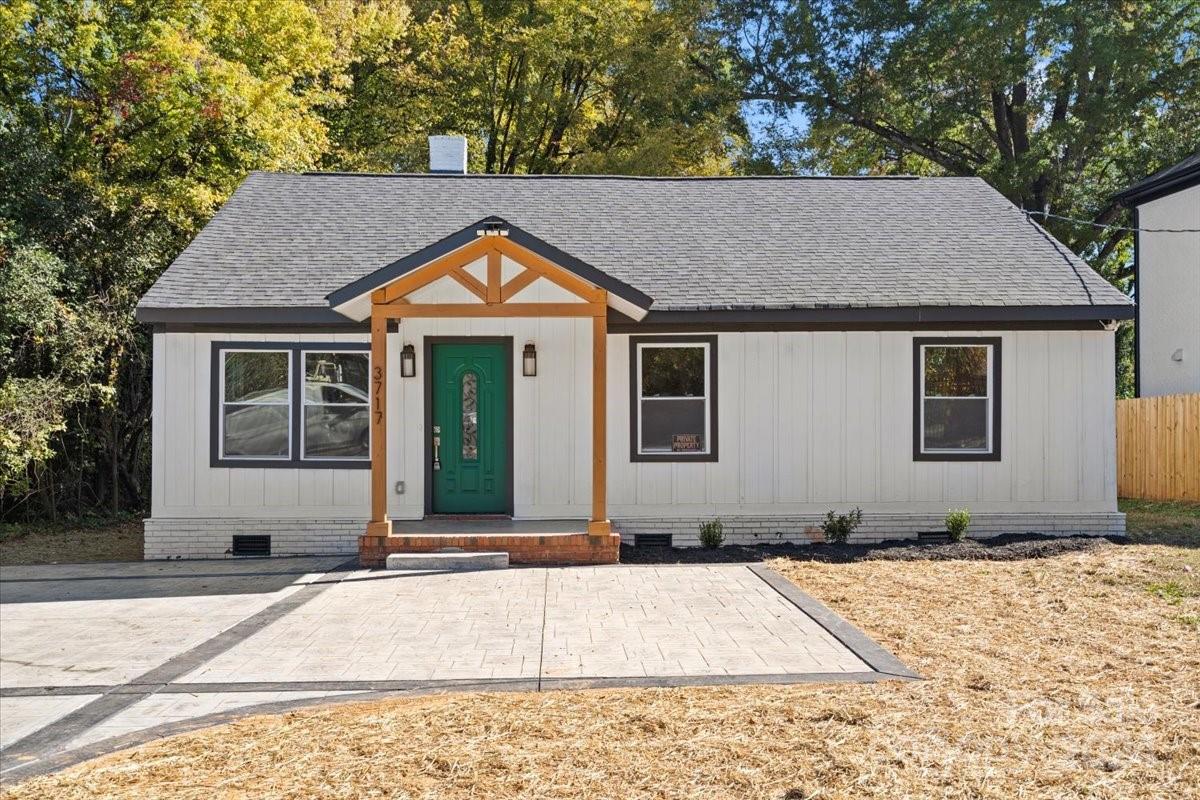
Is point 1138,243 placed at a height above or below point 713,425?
above

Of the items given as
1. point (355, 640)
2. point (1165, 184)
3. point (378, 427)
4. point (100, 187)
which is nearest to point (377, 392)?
point (378, 427)

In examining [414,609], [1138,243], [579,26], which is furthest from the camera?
[579,26]

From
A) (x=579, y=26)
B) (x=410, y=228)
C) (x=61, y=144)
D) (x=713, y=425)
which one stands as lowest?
(x=713, y=425)

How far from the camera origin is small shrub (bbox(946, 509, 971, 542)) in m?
11.7

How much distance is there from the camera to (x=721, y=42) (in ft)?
91.4

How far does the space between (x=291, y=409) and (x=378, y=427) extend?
1.79 m

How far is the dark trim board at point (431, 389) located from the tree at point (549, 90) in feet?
43.7

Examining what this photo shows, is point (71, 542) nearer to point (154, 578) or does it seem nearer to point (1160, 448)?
point (154, 578)

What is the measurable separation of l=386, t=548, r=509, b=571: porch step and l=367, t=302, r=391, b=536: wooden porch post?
39 cm

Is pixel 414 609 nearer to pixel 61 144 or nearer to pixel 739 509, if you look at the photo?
pixel 739 509

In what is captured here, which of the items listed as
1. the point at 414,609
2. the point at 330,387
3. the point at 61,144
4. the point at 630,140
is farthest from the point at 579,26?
the point at 414,609

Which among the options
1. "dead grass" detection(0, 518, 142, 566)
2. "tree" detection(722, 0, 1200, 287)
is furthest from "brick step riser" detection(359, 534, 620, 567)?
"tree" detection(722, 0, 1200, 287)

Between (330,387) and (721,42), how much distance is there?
64.7 feet

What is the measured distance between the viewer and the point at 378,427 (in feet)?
35.3
